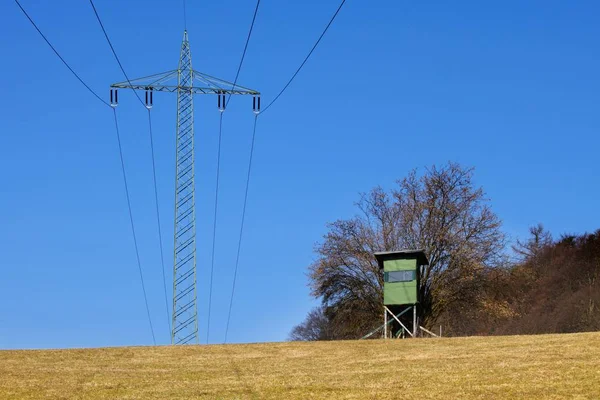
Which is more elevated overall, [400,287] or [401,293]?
[400,287]

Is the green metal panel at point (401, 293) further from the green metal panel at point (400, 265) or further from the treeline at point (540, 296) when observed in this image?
the treeline at point (540, 296)

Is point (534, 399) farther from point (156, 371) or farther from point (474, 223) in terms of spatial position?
point (474, 223)

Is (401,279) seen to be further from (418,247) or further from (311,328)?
(311,328)

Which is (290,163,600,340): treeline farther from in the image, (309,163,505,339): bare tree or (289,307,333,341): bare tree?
(289,307,333,341): bare tree

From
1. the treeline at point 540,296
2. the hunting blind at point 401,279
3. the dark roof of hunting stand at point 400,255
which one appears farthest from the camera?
the treeline at point 540,296

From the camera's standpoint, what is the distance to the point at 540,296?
78.3 meters

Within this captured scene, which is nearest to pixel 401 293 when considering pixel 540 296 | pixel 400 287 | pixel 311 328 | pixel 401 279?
pixel 400 287

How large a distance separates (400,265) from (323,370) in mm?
18132

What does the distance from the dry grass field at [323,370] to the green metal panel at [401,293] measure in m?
8.89

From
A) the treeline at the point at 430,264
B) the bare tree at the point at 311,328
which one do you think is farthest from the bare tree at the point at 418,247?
the bare tree at the point at 311,328

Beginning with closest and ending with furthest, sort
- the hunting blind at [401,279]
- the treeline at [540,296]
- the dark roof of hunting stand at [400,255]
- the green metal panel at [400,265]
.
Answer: the hunting blind at [401,279] < the dark roof of hunting stand at [400,255] < the green metal panel at [400,265] < the treeline at [540,296]

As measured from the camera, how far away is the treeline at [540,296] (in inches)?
2073

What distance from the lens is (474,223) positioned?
53344mm

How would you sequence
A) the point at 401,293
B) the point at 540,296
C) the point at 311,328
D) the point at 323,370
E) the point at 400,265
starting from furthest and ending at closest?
the point at 311,328 < the point at 540,296 < the point at 400,265 < the point at 401,293 < the point at 323,370
